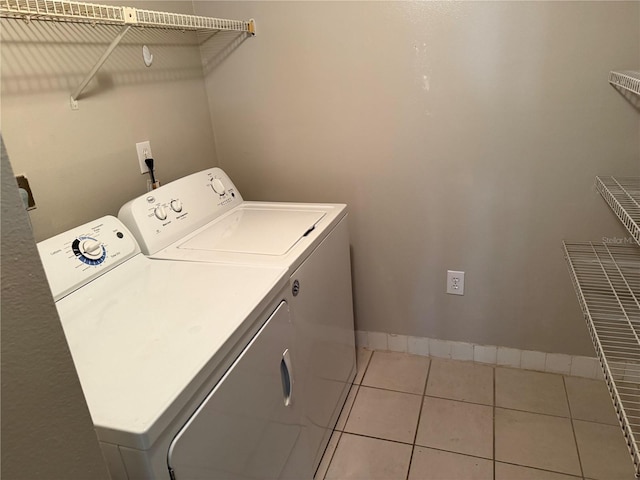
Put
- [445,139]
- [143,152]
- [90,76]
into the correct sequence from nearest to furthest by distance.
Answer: [90,76] < [143,152] < [445,139]

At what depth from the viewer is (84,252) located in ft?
4.46

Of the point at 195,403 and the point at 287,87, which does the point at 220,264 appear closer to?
the point at 195,403

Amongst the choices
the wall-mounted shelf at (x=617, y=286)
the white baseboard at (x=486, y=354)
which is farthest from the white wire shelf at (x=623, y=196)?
the white baseboard at (x=486, y=354)

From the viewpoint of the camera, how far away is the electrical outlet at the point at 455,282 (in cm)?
214

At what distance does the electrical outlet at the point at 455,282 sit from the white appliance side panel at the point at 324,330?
0.47 metres

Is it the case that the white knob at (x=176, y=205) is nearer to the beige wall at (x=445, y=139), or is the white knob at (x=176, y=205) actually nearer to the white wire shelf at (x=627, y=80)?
the beige wall at (x=445, y=139)

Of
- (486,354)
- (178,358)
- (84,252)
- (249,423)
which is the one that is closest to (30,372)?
(178,358)

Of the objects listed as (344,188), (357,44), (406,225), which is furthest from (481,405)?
(357,44)

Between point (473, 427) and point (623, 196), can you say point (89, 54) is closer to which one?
point (623, 196)

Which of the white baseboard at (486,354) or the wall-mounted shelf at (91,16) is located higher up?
the wall-mounted shelf at (91,16)

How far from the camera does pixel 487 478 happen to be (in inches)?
65.9

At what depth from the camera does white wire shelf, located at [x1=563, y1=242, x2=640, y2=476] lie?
1.29m

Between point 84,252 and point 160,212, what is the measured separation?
33cm

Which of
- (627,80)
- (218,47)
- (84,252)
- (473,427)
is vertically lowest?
(473,427)
